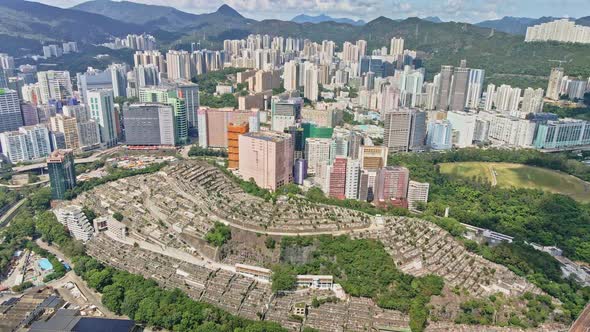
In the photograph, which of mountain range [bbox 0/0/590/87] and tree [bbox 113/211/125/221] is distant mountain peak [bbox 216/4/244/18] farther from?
tree [bbox 113/211/125/221]

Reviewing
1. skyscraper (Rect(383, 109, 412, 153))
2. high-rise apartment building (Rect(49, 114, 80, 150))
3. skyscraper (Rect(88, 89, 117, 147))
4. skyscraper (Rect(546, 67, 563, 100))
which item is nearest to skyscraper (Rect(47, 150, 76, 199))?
high-rise apartment building (Rect(49, 114, 80, 150))

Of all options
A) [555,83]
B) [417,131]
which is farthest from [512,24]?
[417,131]

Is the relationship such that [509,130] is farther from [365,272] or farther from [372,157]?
[365,272]

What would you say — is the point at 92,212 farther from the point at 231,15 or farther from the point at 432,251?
the point at 231,15

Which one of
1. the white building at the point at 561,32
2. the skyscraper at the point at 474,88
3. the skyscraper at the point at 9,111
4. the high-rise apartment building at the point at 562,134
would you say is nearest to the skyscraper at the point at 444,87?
the skyscraper at the point at 474,88

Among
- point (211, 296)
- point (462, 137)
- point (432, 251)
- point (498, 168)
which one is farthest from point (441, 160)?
point (211, 296)
